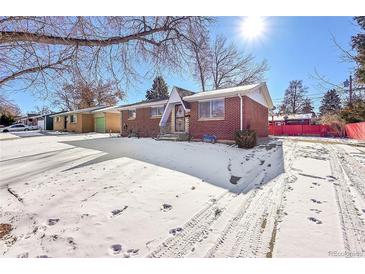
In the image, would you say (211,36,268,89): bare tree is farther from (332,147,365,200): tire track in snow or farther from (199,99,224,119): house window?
(332,147,365,200): tire track in snow

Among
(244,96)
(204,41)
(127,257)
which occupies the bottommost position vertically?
(127,257)

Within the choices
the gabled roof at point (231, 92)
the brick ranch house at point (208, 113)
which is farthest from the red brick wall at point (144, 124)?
the gabled roof at point (231, 92)

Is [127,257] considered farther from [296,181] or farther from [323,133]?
[323,133]

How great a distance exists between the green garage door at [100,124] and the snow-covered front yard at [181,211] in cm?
1936

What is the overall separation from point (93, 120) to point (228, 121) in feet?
69.1

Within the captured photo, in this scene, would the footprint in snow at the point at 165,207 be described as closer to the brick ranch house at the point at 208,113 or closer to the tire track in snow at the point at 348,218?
the tire track in snow at the point at 348,218

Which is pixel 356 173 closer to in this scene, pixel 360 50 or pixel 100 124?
pixel 360 50

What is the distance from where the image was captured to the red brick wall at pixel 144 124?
49.5ft

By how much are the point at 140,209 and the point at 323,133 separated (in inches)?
1047

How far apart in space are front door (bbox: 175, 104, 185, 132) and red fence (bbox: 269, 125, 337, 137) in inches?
701

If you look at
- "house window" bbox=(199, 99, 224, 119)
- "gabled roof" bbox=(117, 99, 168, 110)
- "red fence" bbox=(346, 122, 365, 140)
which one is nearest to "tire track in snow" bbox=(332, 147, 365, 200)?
"house window" bbox=(199, 99, 224, 119)
